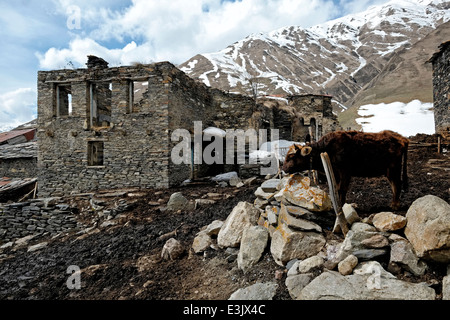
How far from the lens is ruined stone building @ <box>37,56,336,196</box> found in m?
11.7

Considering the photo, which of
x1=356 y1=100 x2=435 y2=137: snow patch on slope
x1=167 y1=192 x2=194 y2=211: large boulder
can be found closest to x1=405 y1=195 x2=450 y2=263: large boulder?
x1=167 y1=192 x2=194 y2=211: large boulder

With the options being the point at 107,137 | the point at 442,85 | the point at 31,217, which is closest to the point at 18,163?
the point at 31,217

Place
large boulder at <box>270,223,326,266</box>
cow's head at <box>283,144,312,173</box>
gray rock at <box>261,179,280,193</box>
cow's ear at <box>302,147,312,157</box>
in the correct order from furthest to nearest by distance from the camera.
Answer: gray rock at <box>261,179,280,193</box>, cow's head at <box>283,144,312,173</box>, cow's ear at <box>302,147,312,157</box>, large boulder at <box>270,223,326,266</box>

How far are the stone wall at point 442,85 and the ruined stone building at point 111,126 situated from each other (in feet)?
36.5

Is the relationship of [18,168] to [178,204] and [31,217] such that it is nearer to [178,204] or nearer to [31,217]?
[31,217]

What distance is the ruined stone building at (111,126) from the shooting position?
1173 cm

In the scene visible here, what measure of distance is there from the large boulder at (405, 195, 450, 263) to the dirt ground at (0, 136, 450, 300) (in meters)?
0.28

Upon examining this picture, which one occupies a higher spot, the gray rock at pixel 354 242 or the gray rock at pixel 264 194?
the gray rock at pixel 264 194

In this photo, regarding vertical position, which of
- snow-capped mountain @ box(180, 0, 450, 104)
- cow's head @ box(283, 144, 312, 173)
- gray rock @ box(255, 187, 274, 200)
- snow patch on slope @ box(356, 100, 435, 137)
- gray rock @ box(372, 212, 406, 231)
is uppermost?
snow-capped mountain @ box(180, 0, 450, 104)

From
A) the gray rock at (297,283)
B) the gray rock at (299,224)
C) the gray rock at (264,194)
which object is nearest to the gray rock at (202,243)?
the gray rock at (264,194)

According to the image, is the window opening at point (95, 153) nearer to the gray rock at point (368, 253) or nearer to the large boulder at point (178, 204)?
the large boulder at point (178, 204)

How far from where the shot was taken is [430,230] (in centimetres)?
289

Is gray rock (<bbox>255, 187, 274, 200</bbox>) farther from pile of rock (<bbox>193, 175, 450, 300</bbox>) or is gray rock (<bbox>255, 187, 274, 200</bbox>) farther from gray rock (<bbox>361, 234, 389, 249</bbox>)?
gray rock (<bbox>361, 234, 389, 249</bbox>)

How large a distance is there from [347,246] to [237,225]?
7.30ft
